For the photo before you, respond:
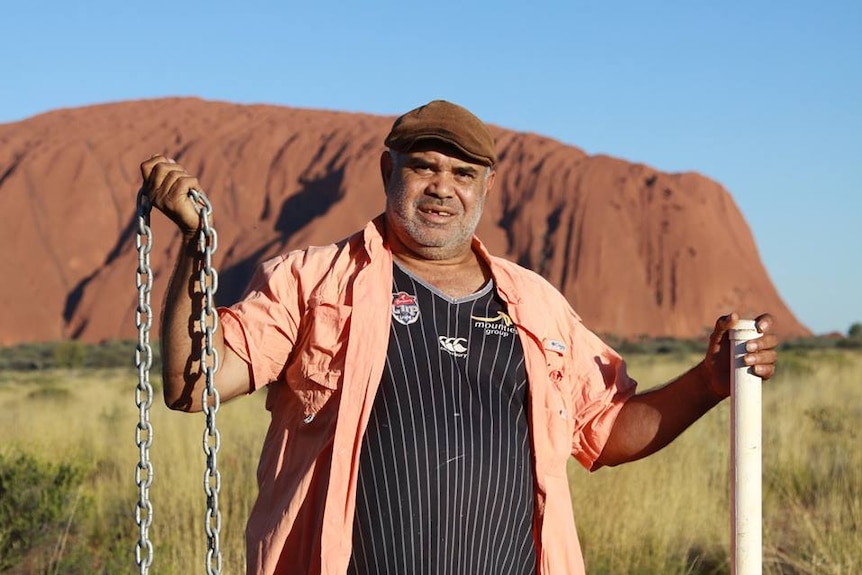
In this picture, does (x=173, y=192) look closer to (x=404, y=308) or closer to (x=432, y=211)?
(x=404, y=308)

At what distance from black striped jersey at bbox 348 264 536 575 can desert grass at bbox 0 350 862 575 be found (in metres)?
2.84

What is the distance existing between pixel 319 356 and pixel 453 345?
0.33m

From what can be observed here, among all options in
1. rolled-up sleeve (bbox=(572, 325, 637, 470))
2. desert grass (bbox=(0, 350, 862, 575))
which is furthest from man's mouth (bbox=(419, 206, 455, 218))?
desert grass (bbox=(0, 350, 862, 575))

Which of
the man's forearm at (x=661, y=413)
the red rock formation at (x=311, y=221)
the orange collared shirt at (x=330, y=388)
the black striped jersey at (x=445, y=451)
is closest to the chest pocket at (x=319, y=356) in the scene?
the orange collared shirt at (x=330, y=388)

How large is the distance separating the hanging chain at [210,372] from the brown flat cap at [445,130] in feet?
2.31

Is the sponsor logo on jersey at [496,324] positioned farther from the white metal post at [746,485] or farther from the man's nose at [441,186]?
the white metal post at [746,485]

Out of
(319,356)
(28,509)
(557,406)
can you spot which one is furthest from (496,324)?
(28,509)

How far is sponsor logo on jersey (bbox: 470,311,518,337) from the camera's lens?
115 inches

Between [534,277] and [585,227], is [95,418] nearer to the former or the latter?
[534,277]

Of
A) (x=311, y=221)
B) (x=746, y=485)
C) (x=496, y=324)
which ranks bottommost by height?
(x=746, y=485)

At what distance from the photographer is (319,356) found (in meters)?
2.79

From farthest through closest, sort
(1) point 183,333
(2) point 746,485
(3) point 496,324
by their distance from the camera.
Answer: (3) point 496,324
(2) point 746,485
(1) point 183,333

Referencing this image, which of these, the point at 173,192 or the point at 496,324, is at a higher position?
the point at 173,192

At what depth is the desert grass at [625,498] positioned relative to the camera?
598cm
